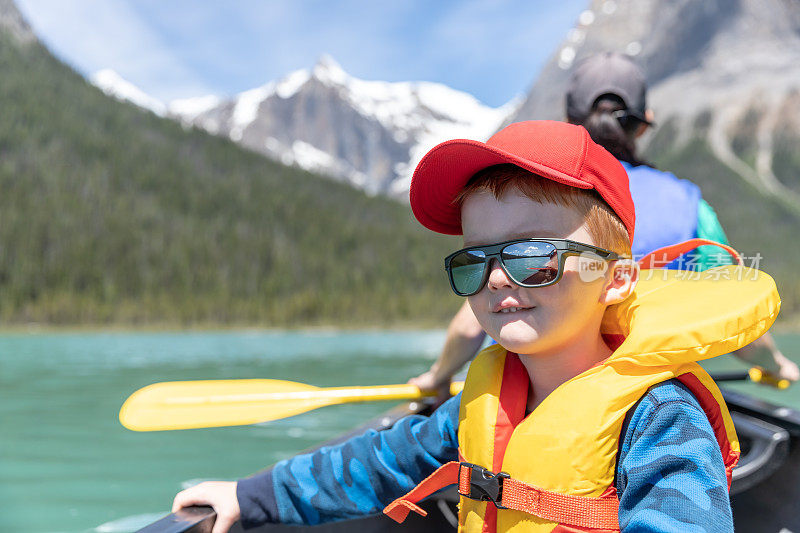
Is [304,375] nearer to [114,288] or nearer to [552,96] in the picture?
[114,288]

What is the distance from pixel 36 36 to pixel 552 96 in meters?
101

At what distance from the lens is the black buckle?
134cm

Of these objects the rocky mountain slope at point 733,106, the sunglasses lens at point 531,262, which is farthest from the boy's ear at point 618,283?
the rocky mountain slope at point 733,106

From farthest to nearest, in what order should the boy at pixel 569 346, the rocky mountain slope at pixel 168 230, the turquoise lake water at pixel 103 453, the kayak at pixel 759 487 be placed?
1. the rocky mountain slope at pixel 168 230
2. the turquoise lake water at pixel 103 453
3. the kayak at pixel 759 487
4. the boy at pixel 569 346

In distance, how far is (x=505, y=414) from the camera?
142 centimetres

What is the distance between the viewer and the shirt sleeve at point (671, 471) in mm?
1036

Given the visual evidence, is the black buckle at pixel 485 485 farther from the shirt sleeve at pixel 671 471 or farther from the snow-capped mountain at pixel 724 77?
the snow-capped mountain at pixel 724 77

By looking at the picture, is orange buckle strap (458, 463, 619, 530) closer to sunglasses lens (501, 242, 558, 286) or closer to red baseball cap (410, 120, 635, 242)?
sunglasses lens (501, 242, 558, 286)

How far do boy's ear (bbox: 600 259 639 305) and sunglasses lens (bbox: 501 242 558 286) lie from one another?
16cm

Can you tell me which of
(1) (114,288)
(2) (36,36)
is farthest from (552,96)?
(1) (114,288)

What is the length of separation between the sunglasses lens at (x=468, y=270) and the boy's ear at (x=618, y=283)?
0.26 metres

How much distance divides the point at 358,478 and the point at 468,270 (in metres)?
0.58

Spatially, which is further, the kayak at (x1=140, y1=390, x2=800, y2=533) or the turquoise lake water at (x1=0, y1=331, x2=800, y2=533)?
the turquoise lake water at (x1=0, y1=331, x2=800, y2=533)

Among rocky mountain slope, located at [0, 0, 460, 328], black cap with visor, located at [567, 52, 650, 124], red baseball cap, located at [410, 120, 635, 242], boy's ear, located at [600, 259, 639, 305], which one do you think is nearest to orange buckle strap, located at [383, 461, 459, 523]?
boy's ear, located at [600, 259, 639, 305]
